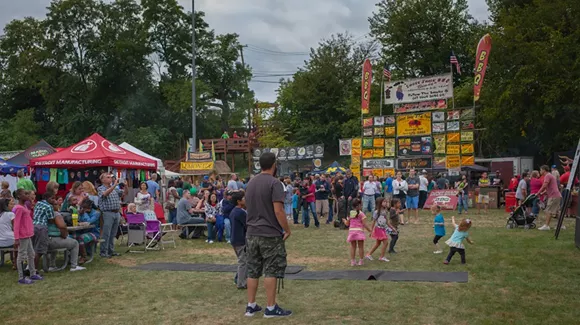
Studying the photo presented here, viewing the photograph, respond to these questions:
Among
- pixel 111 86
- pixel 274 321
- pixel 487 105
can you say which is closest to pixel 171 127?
pixel 111 86

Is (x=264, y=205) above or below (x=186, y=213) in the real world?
above

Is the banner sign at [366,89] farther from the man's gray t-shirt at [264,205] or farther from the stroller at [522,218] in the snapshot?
the man's gray t-shirt at [264,205]

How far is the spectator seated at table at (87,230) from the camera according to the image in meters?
10.7

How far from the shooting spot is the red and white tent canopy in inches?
649

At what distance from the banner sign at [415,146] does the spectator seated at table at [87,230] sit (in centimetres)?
1823

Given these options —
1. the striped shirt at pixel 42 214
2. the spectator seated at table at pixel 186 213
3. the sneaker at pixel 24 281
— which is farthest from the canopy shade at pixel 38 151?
the sneaker at pixel 24 281

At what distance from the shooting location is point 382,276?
28.4 ft

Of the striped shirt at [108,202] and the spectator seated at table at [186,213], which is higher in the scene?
the striped shirt at [108,202]

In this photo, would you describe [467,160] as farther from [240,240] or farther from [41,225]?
[41,225]

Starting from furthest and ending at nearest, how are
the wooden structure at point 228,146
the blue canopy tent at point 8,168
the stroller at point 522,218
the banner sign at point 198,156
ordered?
the wooden structure at point 228,146 → the banner sign at point 198,156 → the blue canopy tent at point 8,168 → the stroller at point 522,218

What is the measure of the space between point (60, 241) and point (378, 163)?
1984cm

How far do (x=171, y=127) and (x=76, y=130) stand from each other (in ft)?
27.3

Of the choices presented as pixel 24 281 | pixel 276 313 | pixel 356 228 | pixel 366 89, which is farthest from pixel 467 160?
pixel 276 313

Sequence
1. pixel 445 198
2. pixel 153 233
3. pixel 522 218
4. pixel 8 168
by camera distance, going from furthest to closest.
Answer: pixel 445 198, pixel 8 168, pixel 522 218, pixel 153 233
